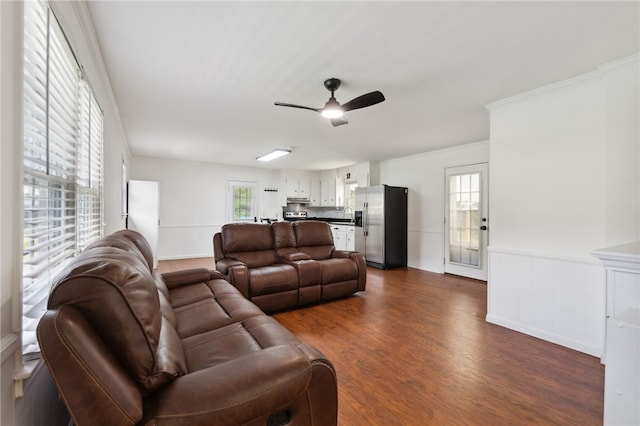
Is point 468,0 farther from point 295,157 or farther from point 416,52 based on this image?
point 295,157

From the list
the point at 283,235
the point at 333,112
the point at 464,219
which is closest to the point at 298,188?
the point at 283,235

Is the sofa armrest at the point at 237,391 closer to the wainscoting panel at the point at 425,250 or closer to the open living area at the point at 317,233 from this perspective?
A: the open living area at the point at 317,233

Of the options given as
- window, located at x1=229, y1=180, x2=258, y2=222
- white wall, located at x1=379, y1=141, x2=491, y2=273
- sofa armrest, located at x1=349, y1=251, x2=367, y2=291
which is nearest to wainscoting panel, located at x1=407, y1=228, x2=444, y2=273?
white wall, located at x1=379, y1=141, x2=491, y2=273

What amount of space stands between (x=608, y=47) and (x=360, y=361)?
9.84 ft

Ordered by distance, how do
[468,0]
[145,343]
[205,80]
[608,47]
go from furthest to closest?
1. [205,80]
2. [608,47]
3. [468,0]
4. [145,343]

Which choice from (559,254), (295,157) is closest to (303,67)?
(559,254)

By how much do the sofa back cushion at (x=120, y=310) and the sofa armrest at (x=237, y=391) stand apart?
89 millimetres

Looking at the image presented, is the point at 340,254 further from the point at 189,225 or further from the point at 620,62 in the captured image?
the point at 189,225

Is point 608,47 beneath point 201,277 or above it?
above

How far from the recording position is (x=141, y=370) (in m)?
0.89

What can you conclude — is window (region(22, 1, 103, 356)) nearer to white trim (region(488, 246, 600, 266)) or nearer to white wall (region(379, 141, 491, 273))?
white trim (region(488, 246, 600, 266))

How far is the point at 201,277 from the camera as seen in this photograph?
8.93 ft

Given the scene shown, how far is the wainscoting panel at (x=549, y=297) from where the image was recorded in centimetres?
239

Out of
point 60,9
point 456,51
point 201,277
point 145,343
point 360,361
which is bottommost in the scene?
point 360,361
